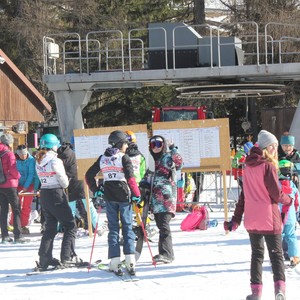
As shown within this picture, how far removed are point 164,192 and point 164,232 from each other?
52cm

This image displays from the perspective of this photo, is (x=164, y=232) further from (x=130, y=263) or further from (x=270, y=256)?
(x=270, y=256)

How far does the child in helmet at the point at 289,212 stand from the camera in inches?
340

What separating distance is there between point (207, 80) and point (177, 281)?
11.5m

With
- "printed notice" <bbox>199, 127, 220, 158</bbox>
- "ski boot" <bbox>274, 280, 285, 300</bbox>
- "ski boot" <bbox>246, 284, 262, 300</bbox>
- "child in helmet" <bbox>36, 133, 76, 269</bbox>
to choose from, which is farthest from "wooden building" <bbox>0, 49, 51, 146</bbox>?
"ski boot" <bbox>274, 280, 285, 300</bbox>

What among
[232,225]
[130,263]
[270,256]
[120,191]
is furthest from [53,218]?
[270,256]

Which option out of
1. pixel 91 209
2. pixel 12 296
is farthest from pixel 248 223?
pixel 91 209

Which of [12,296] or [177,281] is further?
[177,281]

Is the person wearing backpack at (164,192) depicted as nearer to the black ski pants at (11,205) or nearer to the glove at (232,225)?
the glove at (232,225)

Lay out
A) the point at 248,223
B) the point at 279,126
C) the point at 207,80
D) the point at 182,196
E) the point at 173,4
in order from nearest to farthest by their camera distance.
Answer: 1. the point at 248,223
2. the point at 182,196
3. the point at 207,80
4. the point at 279,126
5. the point at 173,4

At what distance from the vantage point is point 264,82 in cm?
2014

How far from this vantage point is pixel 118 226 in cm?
884

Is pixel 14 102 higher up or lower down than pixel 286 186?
higher up

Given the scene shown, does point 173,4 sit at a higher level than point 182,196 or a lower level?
higher

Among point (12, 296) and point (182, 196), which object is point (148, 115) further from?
point (12, 296)
